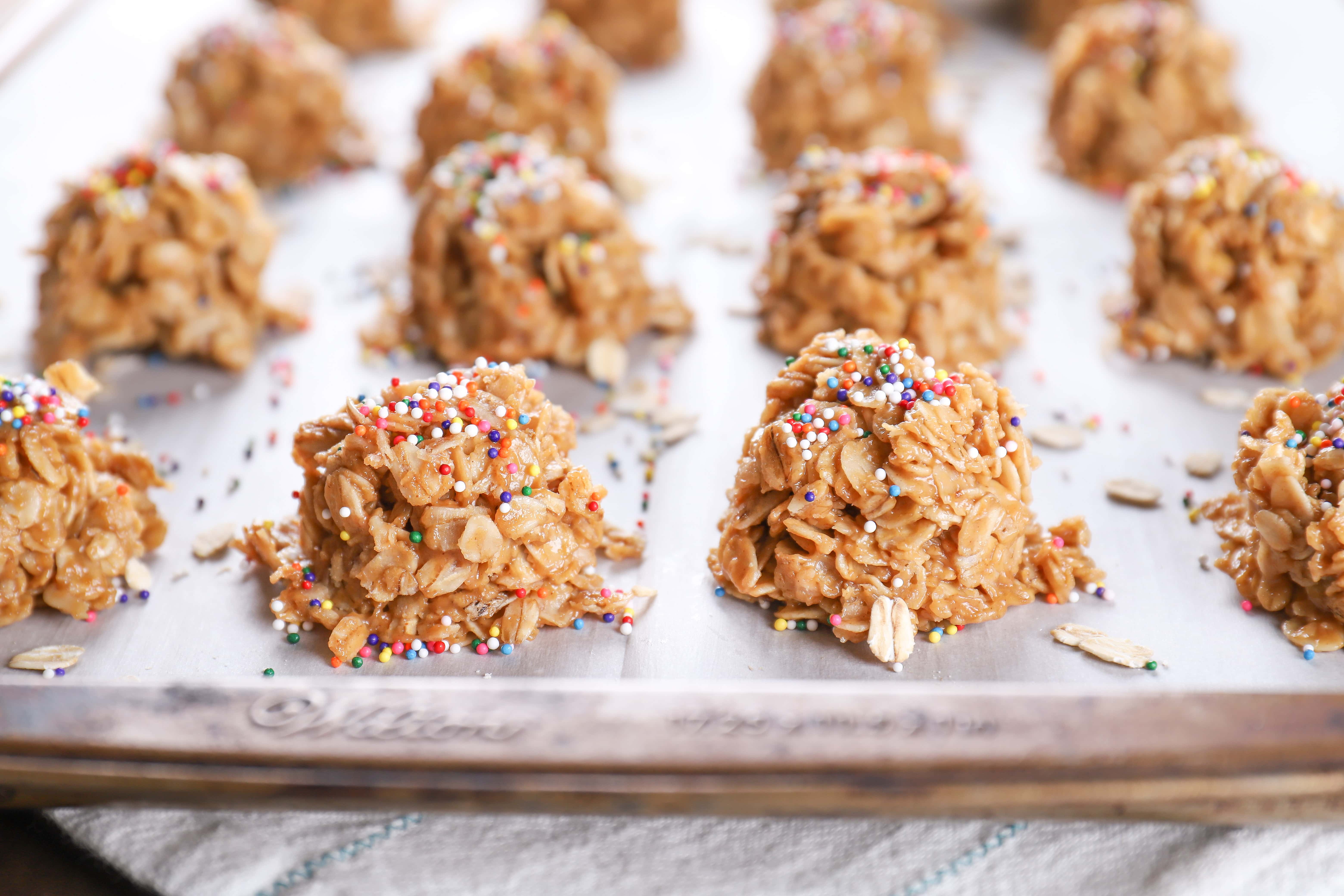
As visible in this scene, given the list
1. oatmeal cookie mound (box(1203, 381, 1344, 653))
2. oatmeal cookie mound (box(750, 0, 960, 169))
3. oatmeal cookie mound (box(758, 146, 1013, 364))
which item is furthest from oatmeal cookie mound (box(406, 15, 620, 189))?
oatmeal cookie mound (box(1203, 381, 1344, 653))

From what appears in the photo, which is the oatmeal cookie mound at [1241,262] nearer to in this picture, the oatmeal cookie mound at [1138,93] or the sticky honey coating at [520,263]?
the oatmeal cookie mound at [1138,93]

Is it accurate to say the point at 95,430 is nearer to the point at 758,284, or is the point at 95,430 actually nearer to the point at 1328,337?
the point at 758,284

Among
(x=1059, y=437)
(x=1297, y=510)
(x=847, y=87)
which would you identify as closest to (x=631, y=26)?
(x=847, y=87)

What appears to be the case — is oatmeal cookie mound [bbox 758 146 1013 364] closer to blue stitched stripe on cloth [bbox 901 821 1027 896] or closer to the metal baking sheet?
the metal baking sheet

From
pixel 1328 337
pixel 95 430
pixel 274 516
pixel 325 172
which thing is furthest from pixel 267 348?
pixel 1328 337

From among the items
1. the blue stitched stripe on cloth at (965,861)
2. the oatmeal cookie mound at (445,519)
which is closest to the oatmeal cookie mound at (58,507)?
the oatmeal cookie mound at (445,519)

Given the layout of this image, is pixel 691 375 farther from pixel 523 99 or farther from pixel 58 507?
pixel 58 507
